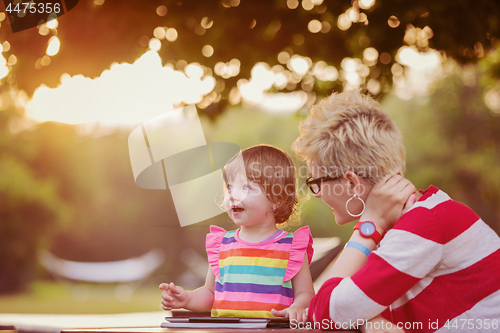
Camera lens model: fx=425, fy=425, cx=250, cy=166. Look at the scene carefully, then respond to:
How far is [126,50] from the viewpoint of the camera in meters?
3.42

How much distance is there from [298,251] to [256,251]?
18cm

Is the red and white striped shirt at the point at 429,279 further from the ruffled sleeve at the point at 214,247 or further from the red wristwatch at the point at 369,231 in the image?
the ruffled sleeve at the point at 214,247

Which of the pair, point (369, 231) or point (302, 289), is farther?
point (302, 289)

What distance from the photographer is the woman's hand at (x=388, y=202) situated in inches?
50.6

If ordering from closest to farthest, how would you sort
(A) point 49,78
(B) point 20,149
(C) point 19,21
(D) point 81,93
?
(C) point 19,21 < (A) point 49,78 < (D) point 81,93 < (B) point 20,149

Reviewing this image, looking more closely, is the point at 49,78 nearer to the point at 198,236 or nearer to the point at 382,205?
the point at 382,205

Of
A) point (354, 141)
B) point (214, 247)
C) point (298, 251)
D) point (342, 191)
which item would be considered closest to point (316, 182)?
point (342, 191)

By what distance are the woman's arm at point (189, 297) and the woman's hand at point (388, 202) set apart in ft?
2.63

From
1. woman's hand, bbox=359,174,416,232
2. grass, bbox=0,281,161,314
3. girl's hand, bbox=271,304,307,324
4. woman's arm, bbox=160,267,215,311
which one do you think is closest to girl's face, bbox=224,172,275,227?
woman's arm, bbox=160,267,215,311

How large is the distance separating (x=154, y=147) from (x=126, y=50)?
1.53 m

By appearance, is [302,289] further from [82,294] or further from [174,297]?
[82,294]

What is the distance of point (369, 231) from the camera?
1285 millimetres

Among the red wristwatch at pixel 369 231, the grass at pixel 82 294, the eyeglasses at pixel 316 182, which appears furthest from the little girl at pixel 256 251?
the grass at pixel 82 294

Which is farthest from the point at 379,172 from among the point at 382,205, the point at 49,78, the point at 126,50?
the point at 49,78
